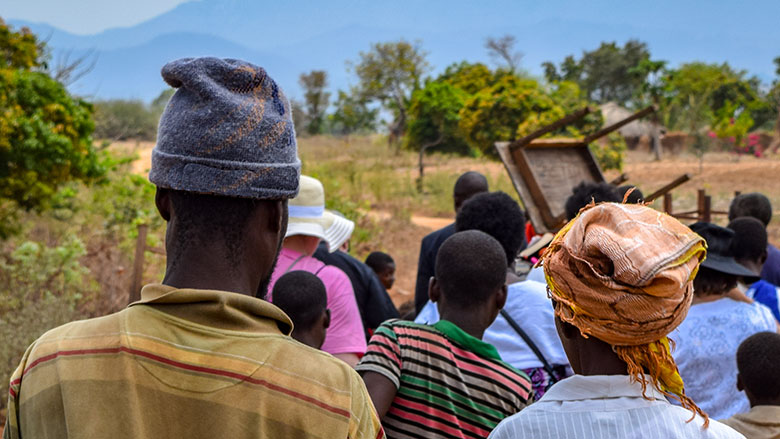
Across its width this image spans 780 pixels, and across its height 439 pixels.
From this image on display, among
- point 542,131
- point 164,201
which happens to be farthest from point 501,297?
point 542,131

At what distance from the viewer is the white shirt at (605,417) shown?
4.75 ft

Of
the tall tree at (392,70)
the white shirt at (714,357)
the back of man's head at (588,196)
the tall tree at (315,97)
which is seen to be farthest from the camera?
Answer: the tall tree at (315,97)

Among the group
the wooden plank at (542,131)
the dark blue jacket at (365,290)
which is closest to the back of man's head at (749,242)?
the wooden plank at (542,131)

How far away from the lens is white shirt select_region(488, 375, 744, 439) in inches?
57.0

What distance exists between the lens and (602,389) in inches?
59.7

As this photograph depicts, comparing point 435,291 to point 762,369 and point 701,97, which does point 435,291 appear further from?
point 701,97

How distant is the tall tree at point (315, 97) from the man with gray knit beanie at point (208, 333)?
43.4 meters

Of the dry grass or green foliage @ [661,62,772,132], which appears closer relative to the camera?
the dry grass

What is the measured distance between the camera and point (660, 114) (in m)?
35.7

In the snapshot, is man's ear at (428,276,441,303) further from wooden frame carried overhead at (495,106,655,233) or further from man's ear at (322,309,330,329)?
wooden frame carried overhead at (495,106,655,233)

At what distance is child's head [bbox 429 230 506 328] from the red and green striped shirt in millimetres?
188

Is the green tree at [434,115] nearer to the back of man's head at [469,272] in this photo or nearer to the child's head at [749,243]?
the child's head at [749,243]

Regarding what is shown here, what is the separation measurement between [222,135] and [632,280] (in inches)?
34.4

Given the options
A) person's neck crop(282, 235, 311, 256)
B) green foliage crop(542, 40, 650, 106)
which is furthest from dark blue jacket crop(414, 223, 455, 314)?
green foliage crop(542, 40, 650, 106)
